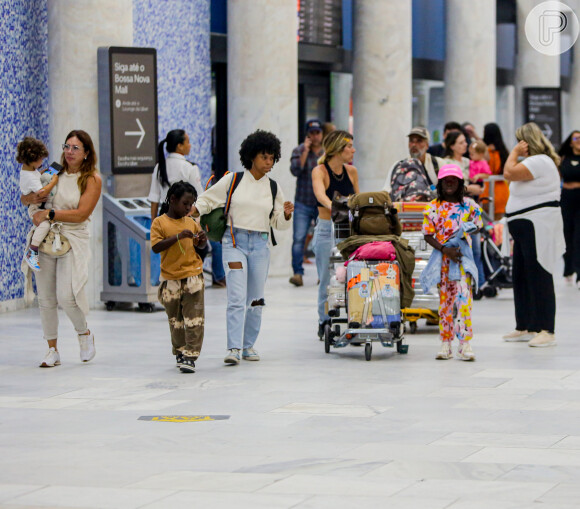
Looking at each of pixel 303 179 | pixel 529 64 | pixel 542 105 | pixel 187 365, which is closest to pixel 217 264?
pixel 303 179

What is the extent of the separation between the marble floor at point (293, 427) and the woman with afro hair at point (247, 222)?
1.31ft

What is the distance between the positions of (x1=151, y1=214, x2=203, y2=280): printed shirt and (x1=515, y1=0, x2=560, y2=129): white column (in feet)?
57.3

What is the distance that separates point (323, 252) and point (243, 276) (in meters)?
1.45

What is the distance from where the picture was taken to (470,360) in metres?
9.21

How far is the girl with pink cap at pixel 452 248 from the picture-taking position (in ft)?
30.3

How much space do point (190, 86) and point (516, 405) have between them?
958 centimetres

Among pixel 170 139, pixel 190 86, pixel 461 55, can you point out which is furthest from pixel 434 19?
pixel 170 139

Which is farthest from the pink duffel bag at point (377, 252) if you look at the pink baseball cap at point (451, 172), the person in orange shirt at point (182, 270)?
the person in orange shirt at point (182, 270)

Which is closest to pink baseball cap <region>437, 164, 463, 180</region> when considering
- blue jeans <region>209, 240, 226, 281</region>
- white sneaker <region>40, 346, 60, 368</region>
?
white sneaker <region>40, 346, 60, 368</region>

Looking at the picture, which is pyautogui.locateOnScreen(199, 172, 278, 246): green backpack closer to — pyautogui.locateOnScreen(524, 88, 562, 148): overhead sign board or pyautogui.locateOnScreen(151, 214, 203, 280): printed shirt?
pyautogui.locateOnScreen(151, 214, 203, 280): printed shirt

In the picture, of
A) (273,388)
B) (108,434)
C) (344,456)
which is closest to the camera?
(344,456)

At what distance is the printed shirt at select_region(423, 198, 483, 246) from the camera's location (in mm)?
9336

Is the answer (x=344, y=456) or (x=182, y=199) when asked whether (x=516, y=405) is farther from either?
(x=182, y=199)

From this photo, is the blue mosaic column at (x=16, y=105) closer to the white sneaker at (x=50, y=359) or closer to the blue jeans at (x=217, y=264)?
the blue jeans at (x=217, y=264)
